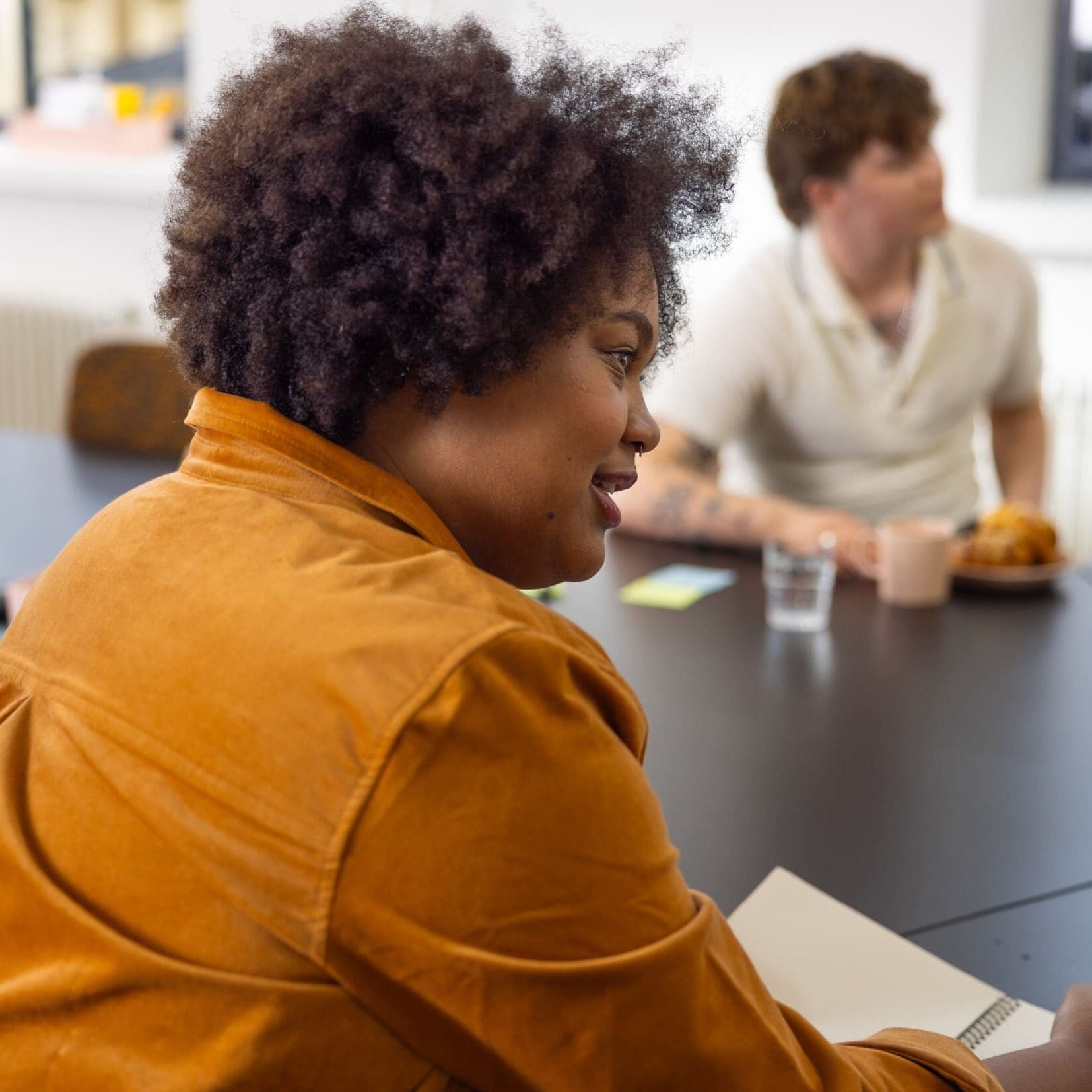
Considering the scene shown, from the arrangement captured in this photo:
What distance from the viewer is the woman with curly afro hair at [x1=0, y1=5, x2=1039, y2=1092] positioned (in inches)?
24.9

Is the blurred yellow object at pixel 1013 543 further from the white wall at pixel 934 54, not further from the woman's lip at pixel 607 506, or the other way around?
the white wall at pixel 934 54

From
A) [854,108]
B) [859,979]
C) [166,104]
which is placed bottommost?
[859,979]

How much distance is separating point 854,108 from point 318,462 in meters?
1.75

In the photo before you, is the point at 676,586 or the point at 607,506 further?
the point at 676,586

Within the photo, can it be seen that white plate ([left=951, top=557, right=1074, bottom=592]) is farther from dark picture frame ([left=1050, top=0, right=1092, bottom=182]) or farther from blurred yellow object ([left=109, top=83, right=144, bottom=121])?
blurred yellow object ([left=109, top=83, right=144, bottom=121])

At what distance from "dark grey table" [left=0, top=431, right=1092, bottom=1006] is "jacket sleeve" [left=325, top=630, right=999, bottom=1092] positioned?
1.32ft

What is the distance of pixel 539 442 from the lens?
2.72 ft

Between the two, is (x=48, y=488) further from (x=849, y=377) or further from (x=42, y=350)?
(x=42, y=350)

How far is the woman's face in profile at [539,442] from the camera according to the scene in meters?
0.82

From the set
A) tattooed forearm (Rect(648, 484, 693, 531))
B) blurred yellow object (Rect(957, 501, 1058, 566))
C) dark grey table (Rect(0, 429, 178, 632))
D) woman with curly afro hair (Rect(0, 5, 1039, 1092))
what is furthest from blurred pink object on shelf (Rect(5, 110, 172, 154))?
woman with curly afro hair (Rect(0, 5, 1039, 1092))

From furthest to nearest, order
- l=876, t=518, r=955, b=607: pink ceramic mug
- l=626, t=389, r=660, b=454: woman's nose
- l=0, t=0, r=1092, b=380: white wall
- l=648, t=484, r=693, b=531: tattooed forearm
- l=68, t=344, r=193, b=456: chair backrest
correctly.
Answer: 1. l=0, t=0, r=1092, b=380: white wall
2. l=68, t=344, r=193, b=456: chair backrest
3. l=648, t=484, r=693, b=531: tattooed forearm
4. l=876, t=518, r=955, b=607: pink ceramic mug
5. l=626, t=389, r=660, b=454: woman's nose

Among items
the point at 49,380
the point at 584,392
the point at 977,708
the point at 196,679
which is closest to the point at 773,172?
the point at 977,708

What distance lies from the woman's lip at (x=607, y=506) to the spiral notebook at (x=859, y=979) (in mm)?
342

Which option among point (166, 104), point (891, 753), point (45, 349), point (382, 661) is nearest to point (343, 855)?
point (382, 661)
